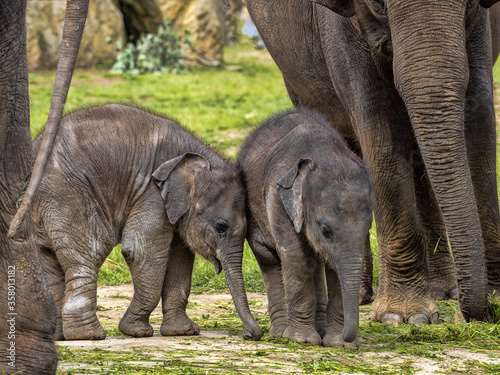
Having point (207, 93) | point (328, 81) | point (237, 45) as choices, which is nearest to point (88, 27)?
point (207, 93)

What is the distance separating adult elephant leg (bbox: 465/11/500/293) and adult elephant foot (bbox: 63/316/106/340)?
8.31ft

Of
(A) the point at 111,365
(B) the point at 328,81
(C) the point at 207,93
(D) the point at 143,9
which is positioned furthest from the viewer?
(D) the point at 143,9

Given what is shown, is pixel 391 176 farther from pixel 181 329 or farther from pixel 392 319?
pixel 181 329

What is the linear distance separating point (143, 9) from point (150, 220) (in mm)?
16662

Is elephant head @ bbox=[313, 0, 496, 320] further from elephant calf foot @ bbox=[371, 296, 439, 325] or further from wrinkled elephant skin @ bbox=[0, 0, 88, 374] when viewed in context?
wrinkled elephant skin @ bbox=[0, 0, 88, 374]

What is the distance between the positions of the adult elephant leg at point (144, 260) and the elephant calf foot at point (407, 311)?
152 centimetres

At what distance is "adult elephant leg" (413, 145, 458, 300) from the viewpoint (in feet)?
22.4

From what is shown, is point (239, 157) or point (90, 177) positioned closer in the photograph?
point (90, 177)

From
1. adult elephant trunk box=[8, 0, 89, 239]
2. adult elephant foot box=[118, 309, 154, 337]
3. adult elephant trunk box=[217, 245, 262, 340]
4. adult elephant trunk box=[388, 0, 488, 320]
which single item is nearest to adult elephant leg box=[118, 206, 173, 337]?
adult elephant foot box=[118, 309, 154, 337]

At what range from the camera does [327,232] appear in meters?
4.61

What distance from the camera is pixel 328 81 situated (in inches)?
267

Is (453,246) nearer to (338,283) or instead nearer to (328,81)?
(338,283)

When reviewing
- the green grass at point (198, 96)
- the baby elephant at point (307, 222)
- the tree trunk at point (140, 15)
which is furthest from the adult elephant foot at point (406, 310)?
the tree trunk at point (140, 15)

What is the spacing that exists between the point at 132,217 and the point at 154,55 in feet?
50.5
